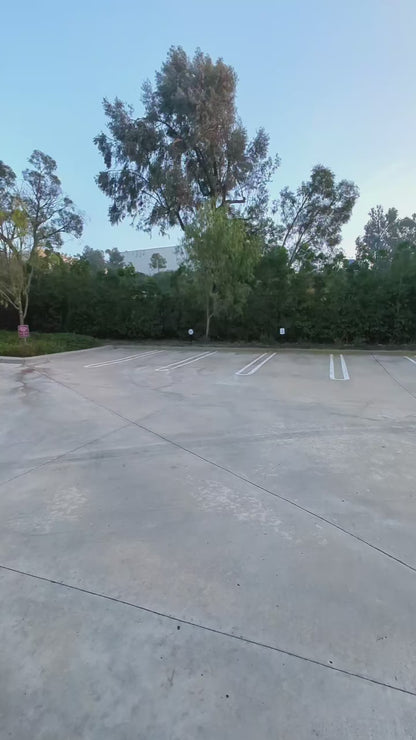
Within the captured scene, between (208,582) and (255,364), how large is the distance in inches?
334

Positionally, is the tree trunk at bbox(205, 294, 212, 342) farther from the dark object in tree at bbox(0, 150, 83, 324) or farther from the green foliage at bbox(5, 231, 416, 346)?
the dark object in tree at bbox(0, 150, 83, 324)

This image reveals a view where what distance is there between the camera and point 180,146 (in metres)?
19.2

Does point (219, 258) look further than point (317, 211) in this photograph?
No

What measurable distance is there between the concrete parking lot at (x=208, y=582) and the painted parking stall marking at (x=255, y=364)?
444cm

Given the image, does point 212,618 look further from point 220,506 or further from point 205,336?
point 205,336

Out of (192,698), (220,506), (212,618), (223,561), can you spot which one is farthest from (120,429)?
(192,698)

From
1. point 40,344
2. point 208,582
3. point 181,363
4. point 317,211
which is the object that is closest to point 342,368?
point 181,363

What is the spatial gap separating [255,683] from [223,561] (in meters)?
0.67

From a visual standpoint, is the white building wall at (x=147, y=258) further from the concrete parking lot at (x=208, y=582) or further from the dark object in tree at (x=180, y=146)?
the concrete parking lot at (x=208, y=582)

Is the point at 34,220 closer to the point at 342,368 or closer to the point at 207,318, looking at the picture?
the point at 207,318

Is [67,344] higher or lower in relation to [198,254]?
lower

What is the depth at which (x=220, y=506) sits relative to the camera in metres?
2.56

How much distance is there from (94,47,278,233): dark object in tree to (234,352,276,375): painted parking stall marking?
11.1m

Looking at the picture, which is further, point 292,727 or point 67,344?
point 67,344
